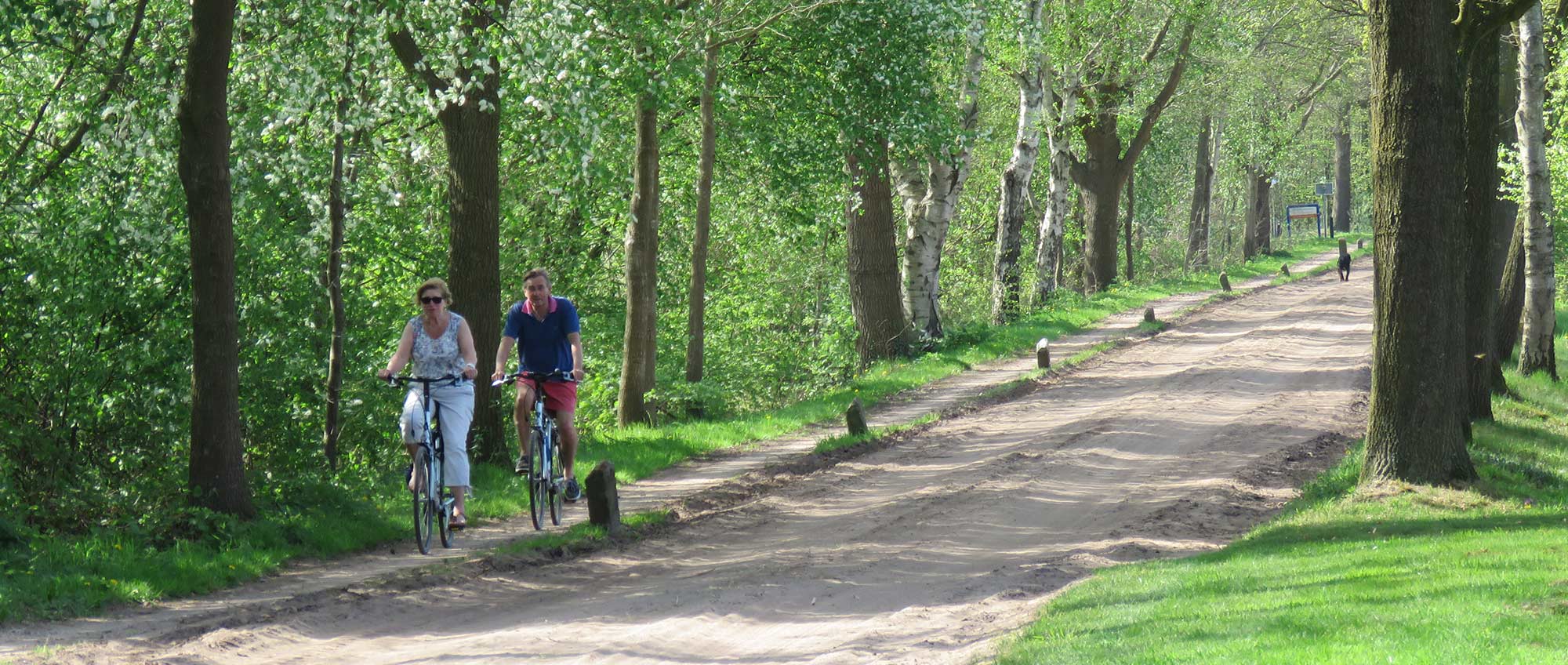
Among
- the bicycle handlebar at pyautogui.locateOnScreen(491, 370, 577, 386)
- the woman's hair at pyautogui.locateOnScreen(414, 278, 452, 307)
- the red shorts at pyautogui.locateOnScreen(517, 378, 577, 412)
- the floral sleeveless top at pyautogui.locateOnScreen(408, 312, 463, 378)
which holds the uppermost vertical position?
the woman's hair at pyautogui.locateOnScreen(414, 278, 452, 307)

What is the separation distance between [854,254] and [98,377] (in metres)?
14.8

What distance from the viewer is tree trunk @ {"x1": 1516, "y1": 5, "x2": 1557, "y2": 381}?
20719 millimetres

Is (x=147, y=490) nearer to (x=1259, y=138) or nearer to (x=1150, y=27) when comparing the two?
(x=1150, y=27)

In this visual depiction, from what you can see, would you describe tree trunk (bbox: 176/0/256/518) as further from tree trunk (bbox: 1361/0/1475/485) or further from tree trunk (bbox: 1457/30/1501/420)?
tree trunk (bbox: 1457/30/1501/420)

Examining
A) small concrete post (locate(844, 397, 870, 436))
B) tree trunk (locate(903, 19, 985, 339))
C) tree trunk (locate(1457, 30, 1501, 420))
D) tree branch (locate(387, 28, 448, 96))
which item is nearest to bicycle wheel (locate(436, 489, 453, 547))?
tree branch (locate(387, 28, 448, 96))

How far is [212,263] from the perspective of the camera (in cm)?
1061

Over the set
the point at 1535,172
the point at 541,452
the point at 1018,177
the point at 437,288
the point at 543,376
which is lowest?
the point at 541,452

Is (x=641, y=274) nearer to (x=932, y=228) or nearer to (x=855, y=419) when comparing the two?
(x=855, y=419)

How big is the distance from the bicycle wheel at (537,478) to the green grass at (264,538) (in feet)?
1.21

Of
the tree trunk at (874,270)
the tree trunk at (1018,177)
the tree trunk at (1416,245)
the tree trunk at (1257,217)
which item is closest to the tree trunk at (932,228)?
the tree trunk at (874,270)

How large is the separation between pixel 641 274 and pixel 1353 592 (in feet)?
37.6

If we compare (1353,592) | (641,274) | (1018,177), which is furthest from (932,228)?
(1353,592)

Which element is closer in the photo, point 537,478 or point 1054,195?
point 537,478

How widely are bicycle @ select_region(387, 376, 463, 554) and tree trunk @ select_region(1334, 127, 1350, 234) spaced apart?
2553 inches
